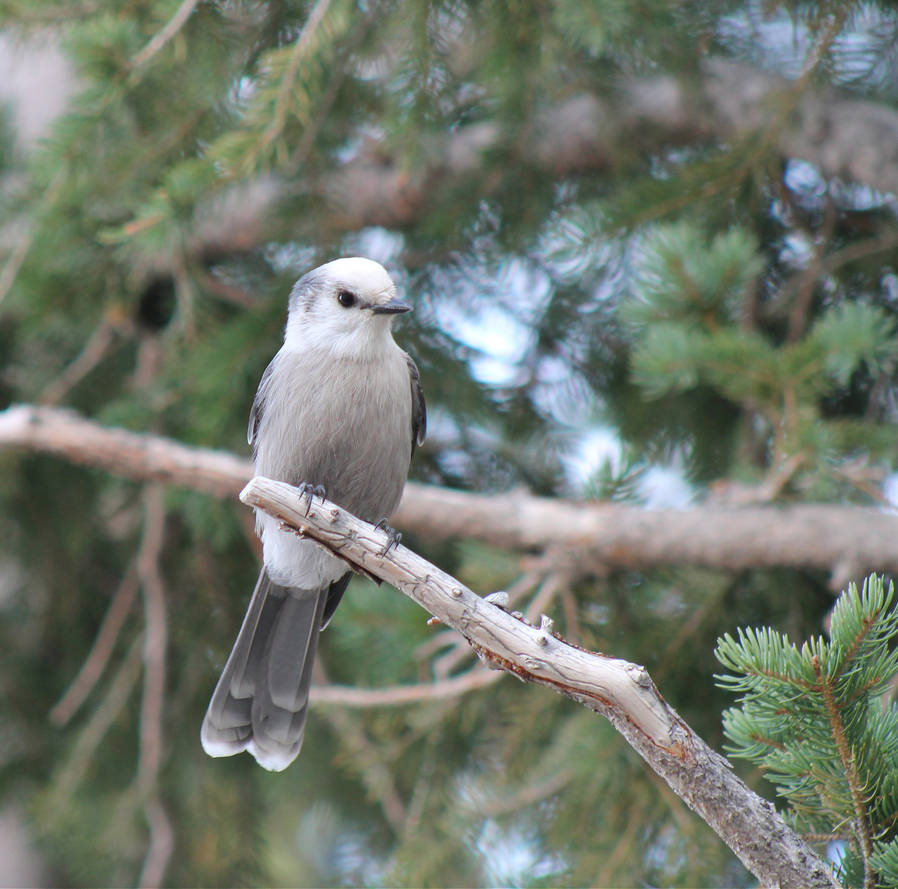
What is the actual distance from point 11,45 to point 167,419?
141 centimetres

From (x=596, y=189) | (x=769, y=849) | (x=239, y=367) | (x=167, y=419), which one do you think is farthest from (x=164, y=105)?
(x=769, y=849)

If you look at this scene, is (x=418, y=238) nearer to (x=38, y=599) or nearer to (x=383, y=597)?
(x=383, y=597)

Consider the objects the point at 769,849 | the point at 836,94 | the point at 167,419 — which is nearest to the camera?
the point at 769,849

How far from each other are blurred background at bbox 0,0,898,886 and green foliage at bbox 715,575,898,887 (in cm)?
112

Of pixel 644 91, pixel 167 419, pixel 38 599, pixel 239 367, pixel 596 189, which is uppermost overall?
pixel 644 91

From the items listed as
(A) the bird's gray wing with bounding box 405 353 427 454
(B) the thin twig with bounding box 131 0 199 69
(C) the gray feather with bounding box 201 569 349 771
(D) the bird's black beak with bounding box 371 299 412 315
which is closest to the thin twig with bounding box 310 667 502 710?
(C) the gray feather with bounding box 201 569 349 771

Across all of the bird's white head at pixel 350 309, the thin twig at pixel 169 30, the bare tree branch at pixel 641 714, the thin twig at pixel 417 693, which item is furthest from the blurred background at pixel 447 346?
the bare tree branch at pixel 641 714

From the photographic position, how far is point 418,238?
3.71 m

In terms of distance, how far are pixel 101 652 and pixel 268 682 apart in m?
1.10

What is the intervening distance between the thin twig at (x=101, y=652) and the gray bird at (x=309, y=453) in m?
0.98

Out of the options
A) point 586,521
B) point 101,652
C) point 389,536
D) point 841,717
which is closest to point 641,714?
point 841,717

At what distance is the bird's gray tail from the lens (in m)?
2.97

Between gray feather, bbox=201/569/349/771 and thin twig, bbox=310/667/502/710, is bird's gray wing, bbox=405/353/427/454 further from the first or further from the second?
thin twig, bbox=310/667/502/710

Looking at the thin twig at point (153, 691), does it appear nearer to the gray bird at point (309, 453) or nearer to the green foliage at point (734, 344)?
the gray bird at point (309, 453)
